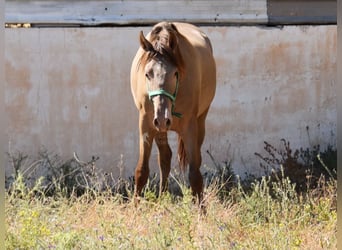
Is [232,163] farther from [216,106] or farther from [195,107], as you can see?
[195,107]

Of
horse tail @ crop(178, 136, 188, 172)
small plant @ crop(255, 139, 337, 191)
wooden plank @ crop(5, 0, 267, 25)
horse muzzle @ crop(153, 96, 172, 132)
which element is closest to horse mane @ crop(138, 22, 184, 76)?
horse muzzle @ crop(153, 96, 172, 132)

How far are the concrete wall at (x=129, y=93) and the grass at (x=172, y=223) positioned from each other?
6.02 ft

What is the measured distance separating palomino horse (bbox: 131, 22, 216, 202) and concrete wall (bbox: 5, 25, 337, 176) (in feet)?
4.38

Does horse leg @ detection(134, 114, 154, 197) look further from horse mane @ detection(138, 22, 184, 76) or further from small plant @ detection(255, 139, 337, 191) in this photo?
small plant @ detection(255, 139, 337, 191)

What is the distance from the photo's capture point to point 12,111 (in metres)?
9.06

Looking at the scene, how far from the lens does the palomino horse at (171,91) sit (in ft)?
22.2

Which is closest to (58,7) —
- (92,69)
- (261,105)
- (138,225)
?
(92,69)

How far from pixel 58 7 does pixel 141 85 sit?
2593 millimetres

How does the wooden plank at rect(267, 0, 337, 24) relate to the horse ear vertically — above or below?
below

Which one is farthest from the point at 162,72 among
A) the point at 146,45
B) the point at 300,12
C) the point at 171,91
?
the point at 300,12

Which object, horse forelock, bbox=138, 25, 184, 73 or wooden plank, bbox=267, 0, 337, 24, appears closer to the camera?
horse forelock, bbox=138, 25, 184, 73

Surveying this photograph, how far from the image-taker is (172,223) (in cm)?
606

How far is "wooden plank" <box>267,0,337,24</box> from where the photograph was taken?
31.3 ft

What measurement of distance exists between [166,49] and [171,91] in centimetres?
37
